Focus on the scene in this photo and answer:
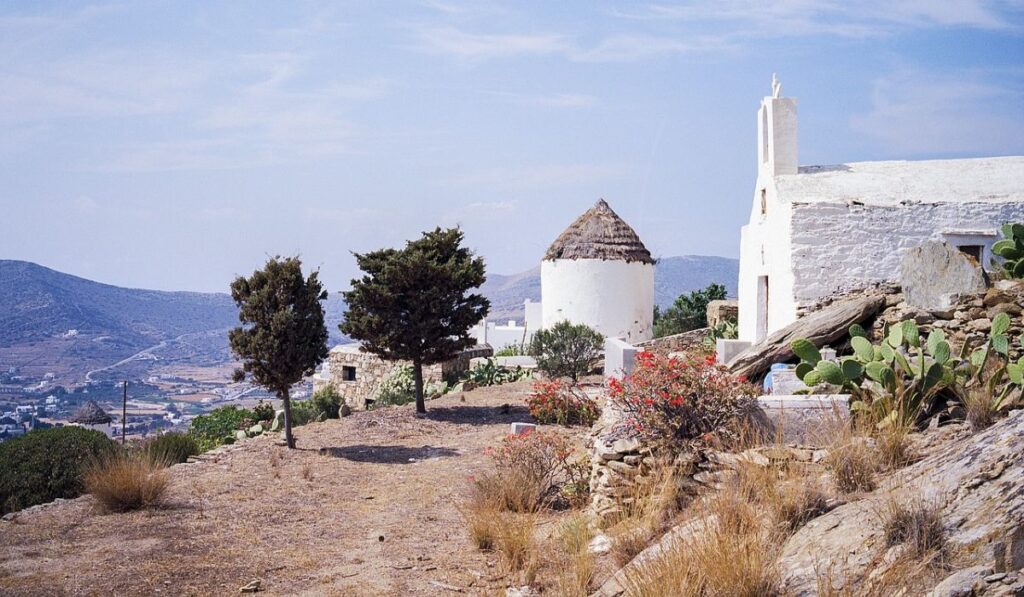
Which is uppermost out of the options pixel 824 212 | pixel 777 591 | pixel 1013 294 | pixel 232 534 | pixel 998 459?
pixel 824 212

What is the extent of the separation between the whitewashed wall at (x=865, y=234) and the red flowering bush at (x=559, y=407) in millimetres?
4335

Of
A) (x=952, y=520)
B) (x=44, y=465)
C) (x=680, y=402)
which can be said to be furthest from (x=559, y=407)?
(x=952, y=520)

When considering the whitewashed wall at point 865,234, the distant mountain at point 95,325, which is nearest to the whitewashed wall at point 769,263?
the whitewashed wall at point 865,234

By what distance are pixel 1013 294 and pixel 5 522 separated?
43.4ft

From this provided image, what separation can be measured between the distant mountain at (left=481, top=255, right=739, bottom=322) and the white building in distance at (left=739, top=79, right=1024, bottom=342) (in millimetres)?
89975

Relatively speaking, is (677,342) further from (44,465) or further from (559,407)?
(44,465)

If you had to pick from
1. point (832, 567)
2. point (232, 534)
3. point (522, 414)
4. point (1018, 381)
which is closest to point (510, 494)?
point (232, 534)

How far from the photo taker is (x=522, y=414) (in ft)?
57.3

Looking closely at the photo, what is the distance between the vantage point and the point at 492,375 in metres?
23.2

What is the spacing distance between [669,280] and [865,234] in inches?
4429

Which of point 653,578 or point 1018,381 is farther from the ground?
point 1018,381

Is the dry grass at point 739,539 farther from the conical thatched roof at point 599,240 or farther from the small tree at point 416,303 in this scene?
the conical thatched roof at point 599,240

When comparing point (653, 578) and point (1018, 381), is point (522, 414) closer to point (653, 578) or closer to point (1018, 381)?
point (1018, 381)

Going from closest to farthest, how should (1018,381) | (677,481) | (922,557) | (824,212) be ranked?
1. (922,557)
2. (677,481)
3. (1018,381)
4. (824,212)
